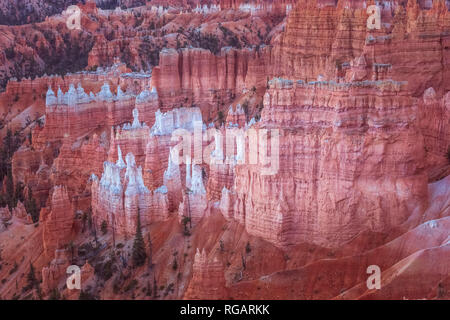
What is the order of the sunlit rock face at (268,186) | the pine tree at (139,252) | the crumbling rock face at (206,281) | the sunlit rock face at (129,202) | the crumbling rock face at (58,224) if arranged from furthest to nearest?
the crumbling rock face at (58,224) → the sunlit rock face at (129,202) → the pine tree at (139,252) → the sunlit rock face at (268,186) → the crumbling rock face at (206,281)

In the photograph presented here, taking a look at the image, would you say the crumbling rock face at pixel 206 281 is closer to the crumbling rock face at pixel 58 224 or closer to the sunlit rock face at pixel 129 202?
the sunlit rock face at pixel 129 202

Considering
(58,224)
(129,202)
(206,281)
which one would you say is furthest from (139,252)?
(206,281)

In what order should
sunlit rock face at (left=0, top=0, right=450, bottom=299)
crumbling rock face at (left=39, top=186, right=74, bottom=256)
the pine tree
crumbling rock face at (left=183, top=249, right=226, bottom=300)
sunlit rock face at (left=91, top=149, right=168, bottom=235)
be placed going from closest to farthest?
crumbling rock face at (left=183, top=249, right=226, bottom=300) → sunlit rock face at (left=0, top=0, right=450, bottom=299) → the pine tree → sunlit rock face at (left=91, top=149, right=168, bottom=235) → crumbling rock face at (left=39, top=186, right=74, bottom=256)

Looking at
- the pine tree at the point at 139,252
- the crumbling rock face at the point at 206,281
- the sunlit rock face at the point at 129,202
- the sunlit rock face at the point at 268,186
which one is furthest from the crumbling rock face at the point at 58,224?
the crumbling rock face at the point at 206,281

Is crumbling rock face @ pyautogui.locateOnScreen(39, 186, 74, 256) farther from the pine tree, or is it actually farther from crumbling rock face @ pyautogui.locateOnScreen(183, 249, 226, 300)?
crumbling rock face @ pyautogui.locateOnScreen(183, 249, 226, 300)

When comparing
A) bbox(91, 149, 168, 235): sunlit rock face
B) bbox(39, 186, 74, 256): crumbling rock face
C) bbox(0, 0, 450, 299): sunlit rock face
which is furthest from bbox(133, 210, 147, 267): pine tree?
bbox(39, 186, 74, 256): crumbling rock face

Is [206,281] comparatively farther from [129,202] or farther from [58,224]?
[58,224]

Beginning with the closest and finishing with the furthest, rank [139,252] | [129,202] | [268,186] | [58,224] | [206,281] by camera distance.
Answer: [206,281] < [268,186] < [139,252] < [129,202] < [58,224]

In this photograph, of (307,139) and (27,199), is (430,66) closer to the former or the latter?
(307,139)

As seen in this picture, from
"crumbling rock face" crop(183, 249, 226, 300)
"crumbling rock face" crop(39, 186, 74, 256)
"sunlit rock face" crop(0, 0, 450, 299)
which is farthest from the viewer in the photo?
"crumbling rock face" crop(39, 186, 74, 256)
